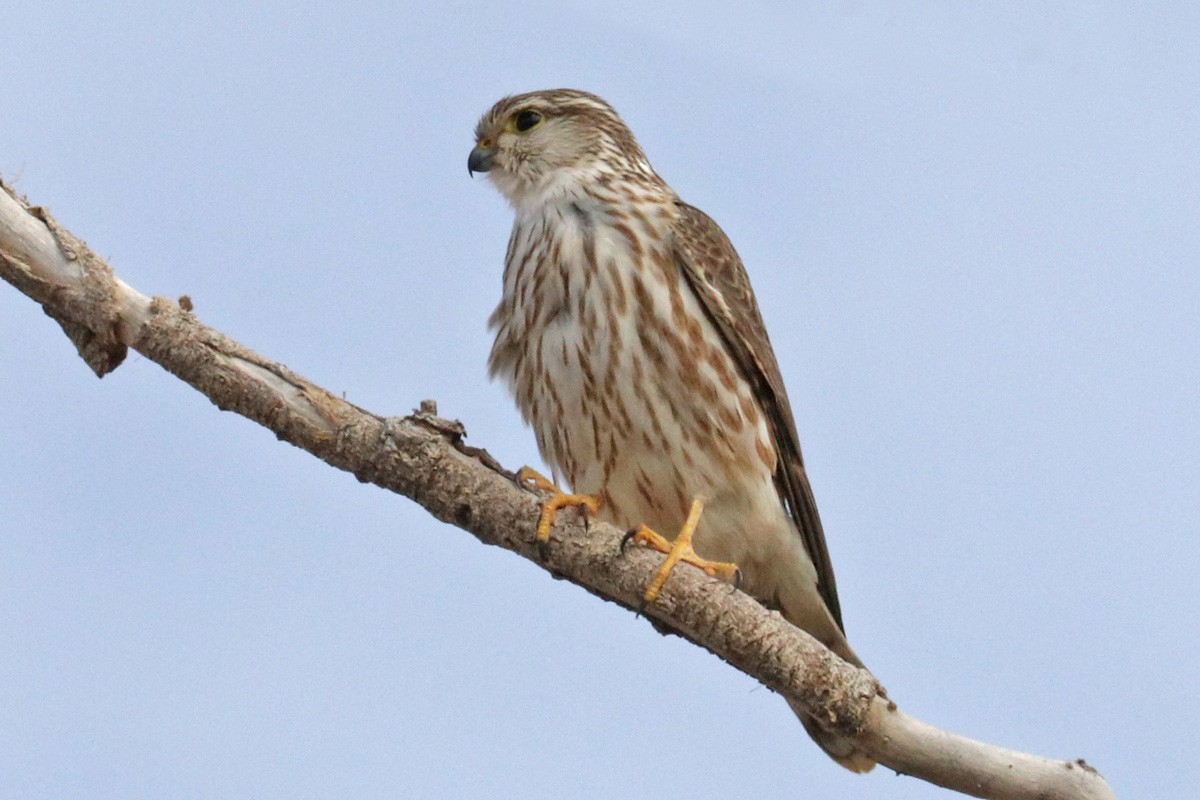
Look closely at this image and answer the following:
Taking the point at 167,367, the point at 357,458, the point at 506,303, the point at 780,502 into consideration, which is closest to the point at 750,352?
the point at 780,502

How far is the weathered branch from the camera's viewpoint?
11.6 feet

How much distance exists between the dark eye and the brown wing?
87 cm

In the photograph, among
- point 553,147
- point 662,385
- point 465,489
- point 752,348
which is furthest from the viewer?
point 553,147

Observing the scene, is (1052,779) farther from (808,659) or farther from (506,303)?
(506,303)

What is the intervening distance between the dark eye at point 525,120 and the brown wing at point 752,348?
867 mm

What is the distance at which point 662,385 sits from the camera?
4316 mm

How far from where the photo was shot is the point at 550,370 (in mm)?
4438

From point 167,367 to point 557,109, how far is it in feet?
7.04

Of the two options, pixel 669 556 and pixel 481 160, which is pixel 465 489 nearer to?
pixel 669 556

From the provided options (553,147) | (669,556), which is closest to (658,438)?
(669,556)

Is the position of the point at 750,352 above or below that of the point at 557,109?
below

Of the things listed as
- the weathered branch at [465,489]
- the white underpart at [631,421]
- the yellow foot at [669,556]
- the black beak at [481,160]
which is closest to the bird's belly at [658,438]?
the white underpart at [631,421]

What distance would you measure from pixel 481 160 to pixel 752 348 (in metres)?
1.39

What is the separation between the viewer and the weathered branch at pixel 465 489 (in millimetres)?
3527
